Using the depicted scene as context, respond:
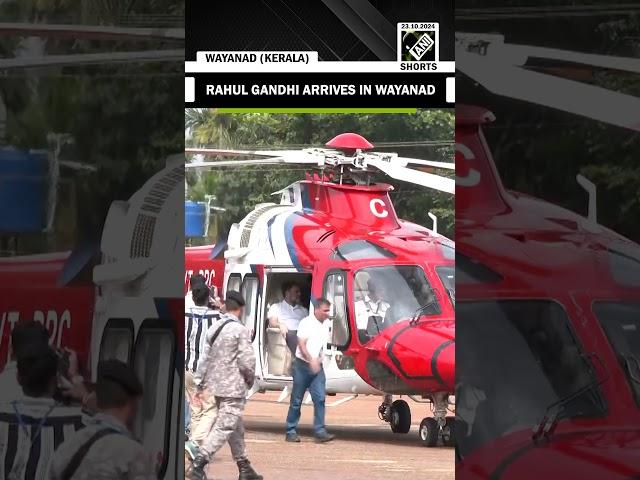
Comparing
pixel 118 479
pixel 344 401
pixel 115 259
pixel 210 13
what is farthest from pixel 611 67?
pixel 344 401

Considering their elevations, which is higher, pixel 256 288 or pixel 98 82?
pixel 98 82

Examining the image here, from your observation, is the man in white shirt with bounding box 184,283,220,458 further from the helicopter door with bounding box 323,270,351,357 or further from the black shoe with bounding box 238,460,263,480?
the helicopter door with bounding box 323,270,351,357

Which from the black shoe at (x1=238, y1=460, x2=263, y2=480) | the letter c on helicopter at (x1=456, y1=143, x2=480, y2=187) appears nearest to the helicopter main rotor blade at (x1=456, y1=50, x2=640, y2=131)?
the letter c on helicopter at (x1=456, y1=143, x2=480, y2=187)

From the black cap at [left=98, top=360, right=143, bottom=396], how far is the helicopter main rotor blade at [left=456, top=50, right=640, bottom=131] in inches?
69.0

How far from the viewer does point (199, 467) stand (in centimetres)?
635

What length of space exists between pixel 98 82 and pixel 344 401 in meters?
2.98

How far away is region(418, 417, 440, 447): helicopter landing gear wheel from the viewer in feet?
21.4

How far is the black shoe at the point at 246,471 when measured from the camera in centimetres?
637

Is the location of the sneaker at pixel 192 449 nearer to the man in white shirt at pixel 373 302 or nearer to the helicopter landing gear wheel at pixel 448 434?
the helicopter landing gear wheel at pixel 448 434

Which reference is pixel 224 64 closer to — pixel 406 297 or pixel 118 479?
pixel 118 479

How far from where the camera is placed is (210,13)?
18.3ft

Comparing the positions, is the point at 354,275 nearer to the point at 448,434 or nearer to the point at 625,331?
the point at 448,434

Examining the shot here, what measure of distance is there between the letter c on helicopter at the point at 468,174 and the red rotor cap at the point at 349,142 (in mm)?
1496

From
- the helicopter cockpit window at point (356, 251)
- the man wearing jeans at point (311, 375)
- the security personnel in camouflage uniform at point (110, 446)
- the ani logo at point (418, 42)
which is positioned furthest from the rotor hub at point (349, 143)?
the helicopter cockpit window at point (356, 251)
